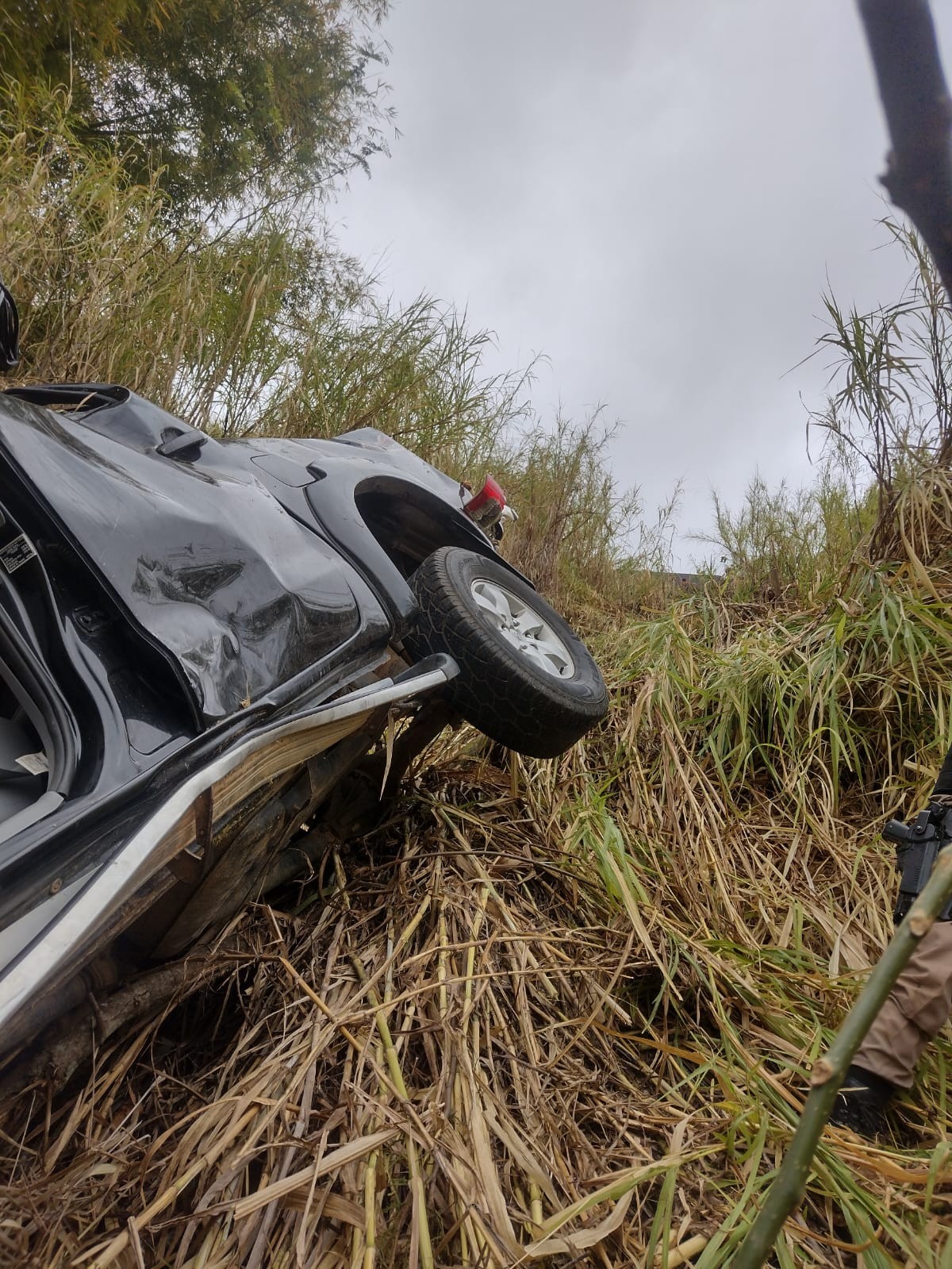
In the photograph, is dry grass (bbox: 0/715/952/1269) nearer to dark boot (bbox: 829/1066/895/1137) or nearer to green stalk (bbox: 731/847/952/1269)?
dark boot (bbox: 829/1066/895/1137)

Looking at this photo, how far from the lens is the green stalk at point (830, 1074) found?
295 mm

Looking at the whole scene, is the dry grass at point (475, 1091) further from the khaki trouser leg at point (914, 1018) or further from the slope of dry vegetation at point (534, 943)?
the khaki trouser leg at point (914, 1018)

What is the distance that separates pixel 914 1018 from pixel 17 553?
1787mm

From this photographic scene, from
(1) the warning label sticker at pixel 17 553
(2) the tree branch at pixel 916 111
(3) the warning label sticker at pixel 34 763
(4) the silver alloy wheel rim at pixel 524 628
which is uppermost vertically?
(2) the tree branch at pixel 916 111

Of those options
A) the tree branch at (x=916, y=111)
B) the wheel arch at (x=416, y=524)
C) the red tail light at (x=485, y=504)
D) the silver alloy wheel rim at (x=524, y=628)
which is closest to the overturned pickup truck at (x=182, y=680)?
the silver alloy wheel rim at (x=524, y=628)

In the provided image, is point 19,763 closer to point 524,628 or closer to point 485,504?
point 524,628

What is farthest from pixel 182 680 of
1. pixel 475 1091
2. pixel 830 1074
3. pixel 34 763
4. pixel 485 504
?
pixel 485 504

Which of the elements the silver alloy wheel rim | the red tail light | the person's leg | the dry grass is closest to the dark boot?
the person's leg

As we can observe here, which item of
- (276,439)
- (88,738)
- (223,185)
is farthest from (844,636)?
(223,185)

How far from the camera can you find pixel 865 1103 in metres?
1.40

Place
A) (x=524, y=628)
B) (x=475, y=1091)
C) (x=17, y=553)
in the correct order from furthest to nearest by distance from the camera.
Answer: (x=524, y=628) → (x=475, y=1091) → (x=17, y=553)

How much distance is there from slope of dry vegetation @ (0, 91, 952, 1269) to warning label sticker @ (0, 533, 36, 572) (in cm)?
Result: 74

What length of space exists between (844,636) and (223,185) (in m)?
6.02

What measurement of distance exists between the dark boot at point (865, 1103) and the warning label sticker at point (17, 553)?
169 cm
